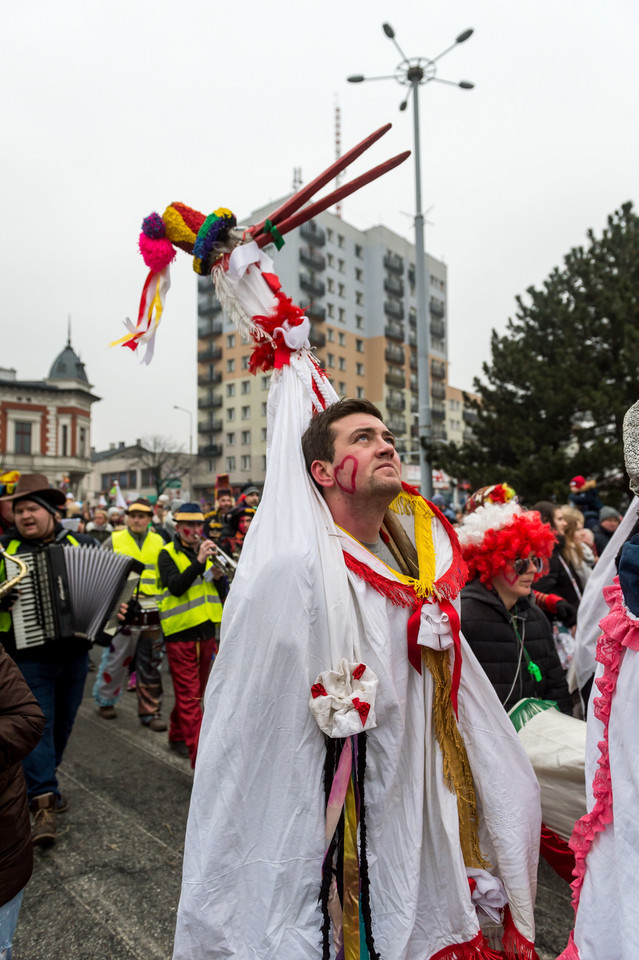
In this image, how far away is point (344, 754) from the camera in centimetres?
191

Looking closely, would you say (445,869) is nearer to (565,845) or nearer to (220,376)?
(565,845)

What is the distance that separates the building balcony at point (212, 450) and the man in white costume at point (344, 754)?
53527 millimetres

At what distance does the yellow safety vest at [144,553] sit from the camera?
20.5 ft

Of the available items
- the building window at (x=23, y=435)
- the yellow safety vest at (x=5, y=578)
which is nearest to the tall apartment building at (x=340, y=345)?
the building window at (x=23, y=435)

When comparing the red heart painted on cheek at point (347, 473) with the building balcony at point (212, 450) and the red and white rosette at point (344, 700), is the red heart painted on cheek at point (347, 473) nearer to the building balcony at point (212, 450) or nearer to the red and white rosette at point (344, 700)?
the red and white rosette at point (344, 700)

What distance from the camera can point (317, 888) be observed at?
181 cm

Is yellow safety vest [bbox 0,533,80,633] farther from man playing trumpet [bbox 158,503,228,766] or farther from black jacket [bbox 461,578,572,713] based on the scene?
black jacket [bbox 461,578,572,713]

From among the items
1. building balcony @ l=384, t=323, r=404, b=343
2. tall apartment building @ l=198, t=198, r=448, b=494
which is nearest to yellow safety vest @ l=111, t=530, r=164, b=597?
tall apartment building @ l=198, t=198, r=448, b=494

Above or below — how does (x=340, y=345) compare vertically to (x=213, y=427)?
above

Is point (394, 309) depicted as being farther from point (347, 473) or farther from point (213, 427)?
point (347, 473)

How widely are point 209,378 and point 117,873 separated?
5497 centimetres

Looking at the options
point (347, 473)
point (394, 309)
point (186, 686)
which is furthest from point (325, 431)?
point (394, 309)

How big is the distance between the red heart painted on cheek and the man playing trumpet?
2.68 metres

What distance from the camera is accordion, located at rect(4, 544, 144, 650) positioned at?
3660mm
